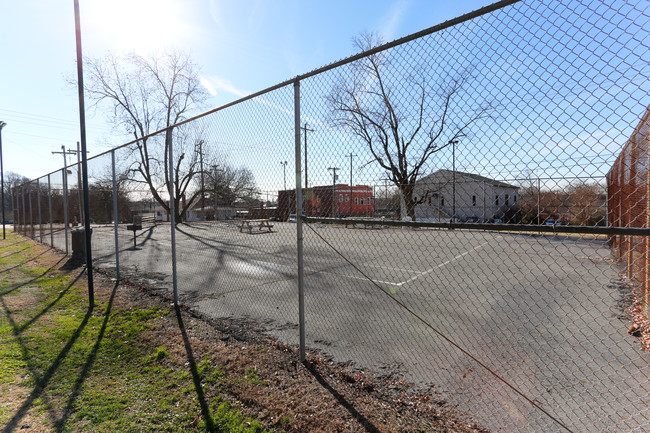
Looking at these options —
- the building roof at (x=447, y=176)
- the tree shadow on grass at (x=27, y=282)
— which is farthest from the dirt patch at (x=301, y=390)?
the tree shadow on grass at (x=27, y=282)

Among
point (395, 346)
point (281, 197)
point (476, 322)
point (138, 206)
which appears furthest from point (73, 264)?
point (476, 322)

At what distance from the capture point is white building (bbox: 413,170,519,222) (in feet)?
9.37

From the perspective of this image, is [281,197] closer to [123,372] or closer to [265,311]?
[265,311]

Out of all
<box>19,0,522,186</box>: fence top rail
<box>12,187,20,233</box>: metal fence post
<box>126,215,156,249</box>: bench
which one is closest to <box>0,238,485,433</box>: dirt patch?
<box>19,0,522,186</box>: fence top rail

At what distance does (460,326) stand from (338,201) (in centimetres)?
272

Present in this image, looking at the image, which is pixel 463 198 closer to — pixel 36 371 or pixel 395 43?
pixel 395 43

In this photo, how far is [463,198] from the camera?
3035 millimetres

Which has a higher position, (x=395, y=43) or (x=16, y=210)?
(x=395, y=43)

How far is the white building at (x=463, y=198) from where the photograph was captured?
2.86 m

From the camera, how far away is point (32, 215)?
1611 cm

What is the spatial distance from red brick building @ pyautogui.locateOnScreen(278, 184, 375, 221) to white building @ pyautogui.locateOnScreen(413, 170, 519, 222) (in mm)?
697

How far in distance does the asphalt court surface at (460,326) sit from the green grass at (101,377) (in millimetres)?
1353


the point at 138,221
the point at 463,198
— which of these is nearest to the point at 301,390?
the point at 463,198

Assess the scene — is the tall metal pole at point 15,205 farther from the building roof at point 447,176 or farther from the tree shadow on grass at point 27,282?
the building roof at point 447,176
